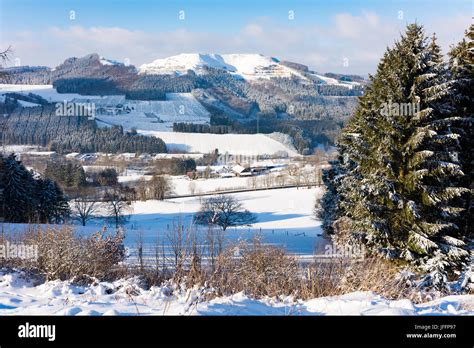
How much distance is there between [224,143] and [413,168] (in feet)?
431

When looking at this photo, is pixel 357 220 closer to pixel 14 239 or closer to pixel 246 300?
pixel 246 300

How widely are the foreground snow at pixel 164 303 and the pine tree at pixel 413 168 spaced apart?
688 centimetres

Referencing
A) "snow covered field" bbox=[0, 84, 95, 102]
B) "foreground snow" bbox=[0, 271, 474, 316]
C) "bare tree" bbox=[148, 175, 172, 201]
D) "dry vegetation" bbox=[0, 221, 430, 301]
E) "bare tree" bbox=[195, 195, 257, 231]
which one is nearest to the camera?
"foreground snow" bbox=[0, 271, 474, 316]

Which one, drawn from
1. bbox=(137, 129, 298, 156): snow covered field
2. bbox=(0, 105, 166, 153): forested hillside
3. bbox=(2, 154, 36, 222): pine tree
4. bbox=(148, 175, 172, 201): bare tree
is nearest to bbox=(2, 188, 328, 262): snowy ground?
bbox=(148, 175, 172, 201): bare tree

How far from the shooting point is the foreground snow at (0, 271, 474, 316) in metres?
4.82

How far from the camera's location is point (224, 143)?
471ft

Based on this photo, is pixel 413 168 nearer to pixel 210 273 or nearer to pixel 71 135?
pixel 210 273

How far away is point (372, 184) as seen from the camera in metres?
13.3

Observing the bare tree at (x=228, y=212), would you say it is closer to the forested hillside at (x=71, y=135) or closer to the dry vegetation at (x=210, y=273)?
the dry vegetation at (x=210, y=273)

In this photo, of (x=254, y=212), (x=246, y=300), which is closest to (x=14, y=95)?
(x=254, y=212)

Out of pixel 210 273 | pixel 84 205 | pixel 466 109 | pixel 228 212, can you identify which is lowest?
pixel 228 212

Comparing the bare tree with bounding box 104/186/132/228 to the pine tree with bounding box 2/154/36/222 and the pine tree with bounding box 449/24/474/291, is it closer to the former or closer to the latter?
the pine tree with bounding box 2/154/36/222

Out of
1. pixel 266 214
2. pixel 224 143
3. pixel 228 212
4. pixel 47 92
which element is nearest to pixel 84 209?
pixel 228 212

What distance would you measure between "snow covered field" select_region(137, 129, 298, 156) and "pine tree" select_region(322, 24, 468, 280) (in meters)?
119
